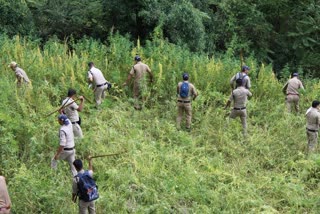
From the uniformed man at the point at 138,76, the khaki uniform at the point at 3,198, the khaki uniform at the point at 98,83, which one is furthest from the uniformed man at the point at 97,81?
the khaki uniform at the point at 3,198

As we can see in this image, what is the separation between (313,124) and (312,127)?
67 millimetres

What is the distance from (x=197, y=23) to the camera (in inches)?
635

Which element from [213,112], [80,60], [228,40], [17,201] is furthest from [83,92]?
[228,40]

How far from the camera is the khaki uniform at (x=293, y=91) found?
12102mm

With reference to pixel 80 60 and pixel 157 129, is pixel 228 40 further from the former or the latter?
pixel 157 129

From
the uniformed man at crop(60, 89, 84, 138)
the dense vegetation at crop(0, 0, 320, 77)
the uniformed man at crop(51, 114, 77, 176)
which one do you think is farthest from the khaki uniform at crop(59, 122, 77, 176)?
the dense vegetation at crop(0, 0, 320, 77)

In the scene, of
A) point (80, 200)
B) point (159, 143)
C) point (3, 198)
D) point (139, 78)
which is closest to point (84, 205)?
point (80, 200)

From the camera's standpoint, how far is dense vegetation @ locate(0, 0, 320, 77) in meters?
16.2

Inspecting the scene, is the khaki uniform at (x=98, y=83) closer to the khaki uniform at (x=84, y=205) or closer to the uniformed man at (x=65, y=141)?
the uniformed man at (x=65, y=141)

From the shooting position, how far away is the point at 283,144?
1100cm

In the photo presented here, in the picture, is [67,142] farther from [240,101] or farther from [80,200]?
[240,101]

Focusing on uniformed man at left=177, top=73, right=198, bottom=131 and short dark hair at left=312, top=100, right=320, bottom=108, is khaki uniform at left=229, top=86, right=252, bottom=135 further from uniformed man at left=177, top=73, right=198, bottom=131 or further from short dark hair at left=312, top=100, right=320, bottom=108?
short dark hair at left=312, top=100, right=320, bottom=108

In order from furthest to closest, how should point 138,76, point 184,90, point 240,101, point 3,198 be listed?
1. point 138,76
2. point 184,90
3. point 240,101
4. point 3,198

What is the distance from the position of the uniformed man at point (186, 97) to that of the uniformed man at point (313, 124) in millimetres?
2545
